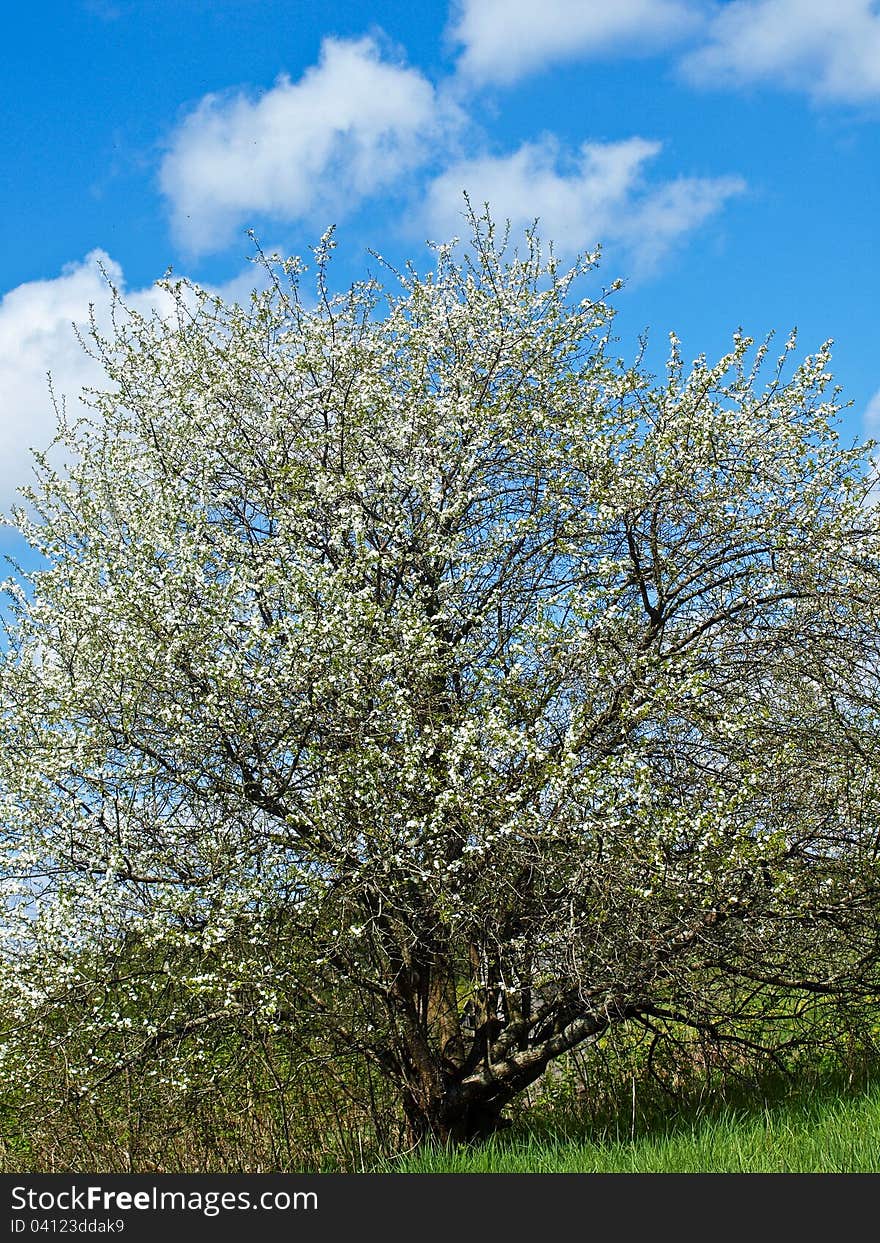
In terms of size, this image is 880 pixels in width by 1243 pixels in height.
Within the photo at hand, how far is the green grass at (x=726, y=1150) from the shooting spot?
5223 millimetres

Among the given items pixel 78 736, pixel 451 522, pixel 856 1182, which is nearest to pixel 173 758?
pixel 78 736

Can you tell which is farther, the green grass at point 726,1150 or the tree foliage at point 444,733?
the tree foliage at point 444,733

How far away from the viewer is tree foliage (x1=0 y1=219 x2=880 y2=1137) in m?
6.80

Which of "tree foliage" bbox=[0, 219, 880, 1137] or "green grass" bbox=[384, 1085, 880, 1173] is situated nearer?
"green grass" bbox=[384, 1085, 880, 1173]

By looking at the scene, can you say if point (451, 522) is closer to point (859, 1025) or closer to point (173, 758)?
point (173, 758)

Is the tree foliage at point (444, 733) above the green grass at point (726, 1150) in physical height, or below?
above

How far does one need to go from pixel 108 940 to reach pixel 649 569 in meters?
4.50

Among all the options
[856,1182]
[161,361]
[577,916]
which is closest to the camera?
[856,1182]

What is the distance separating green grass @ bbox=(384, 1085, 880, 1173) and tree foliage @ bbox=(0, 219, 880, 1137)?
980mm

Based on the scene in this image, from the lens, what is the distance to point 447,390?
8594 millimetres

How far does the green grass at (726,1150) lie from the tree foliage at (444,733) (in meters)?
0.98

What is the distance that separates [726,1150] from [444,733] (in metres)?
2.81

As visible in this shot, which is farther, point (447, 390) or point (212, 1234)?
point (447, 390)

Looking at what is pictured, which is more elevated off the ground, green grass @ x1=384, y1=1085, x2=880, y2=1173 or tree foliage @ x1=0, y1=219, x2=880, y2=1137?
tree foliage @ x1=0, y1=219, x2=880, y2=1137
